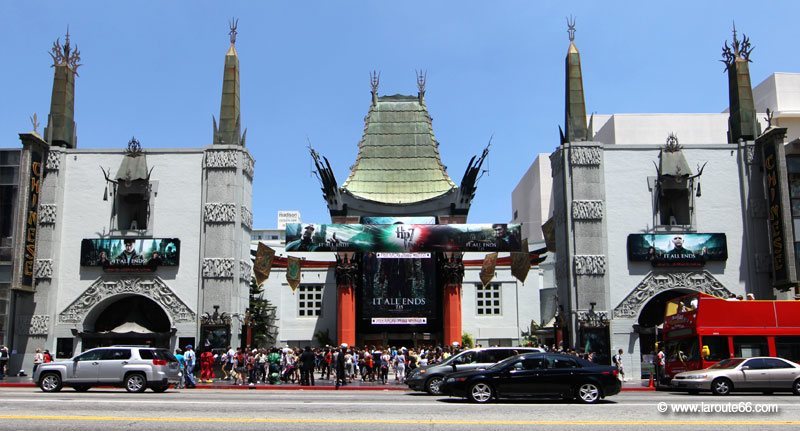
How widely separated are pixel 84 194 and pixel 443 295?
26.0m

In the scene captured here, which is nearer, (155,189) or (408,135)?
(155,189)

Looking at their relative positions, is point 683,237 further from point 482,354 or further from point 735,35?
point 482,354

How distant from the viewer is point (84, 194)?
3562cm

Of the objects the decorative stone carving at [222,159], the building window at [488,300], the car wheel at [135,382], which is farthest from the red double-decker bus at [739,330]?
the building window at [488,300]

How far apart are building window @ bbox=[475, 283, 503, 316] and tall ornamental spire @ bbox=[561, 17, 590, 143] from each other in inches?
897

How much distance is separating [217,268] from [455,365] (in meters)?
14.3

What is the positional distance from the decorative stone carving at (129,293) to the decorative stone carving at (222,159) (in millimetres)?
5646

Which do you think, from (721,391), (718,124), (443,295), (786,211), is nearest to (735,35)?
(786,211)

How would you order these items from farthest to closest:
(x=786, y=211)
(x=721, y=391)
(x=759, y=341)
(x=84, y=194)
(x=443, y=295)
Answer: (x=443, y=295), (x=84, y=194), (x=786, y=211), (x=759, y=341), (x=721, y=391)

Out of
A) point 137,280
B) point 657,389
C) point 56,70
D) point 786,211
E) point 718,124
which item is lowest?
point 657,389

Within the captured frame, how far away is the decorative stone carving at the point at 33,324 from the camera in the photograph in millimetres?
34062

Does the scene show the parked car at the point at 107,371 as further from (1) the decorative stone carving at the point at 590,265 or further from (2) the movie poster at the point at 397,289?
(2) the movie poster at the point at 397,289

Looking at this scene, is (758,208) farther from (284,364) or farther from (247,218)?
(247,218)

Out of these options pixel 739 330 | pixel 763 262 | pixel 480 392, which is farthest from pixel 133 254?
pixel 763 262
